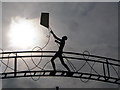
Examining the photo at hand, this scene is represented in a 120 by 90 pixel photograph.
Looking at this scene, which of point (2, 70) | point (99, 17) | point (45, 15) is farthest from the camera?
point (99, 17)

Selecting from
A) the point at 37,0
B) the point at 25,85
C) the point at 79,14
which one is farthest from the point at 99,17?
the point at 25,85

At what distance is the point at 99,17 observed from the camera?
7.79m

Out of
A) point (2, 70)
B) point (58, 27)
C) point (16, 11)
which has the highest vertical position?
point (16, 11)

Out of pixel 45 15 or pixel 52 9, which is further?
pixel 52 9

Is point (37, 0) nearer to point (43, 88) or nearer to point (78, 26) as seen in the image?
point (78, 26)

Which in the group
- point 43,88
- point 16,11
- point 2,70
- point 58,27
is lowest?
point 43,88

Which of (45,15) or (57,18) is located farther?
(57,18)

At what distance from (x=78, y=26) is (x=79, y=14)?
1.26ft

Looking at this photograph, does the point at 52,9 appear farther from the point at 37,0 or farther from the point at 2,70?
the point at 2,70

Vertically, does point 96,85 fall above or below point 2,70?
below

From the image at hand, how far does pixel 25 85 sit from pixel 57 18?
7.63 ft

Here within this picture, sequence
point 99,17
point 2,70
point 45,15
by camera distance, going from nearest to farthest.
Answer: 1. point 45,15
2. point 2,70
3. point 99,17

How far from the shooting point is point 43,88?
7469 mm

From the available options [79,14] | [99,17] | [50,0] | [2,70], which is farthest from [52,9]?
[2,70]
